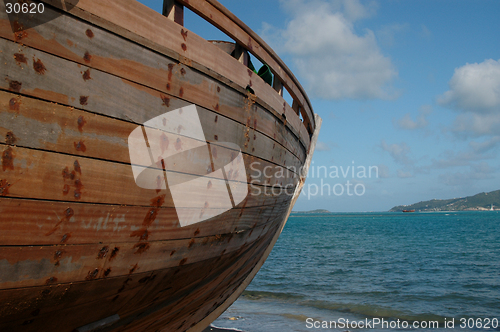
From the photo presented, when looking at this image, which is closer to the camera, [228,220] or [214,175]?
[214,175]

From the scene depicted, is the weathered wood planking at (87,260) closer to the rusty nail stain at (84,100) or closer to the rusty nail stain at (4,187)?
the rusty nail stain at (4,187)

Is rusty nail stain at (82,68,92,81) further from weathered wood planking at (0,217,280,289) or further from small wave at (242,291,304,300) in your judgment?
small wave at (242,291,304,300)

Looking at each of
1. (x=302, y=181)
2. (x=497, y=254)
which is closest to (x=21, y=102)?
(x=302, y=181)

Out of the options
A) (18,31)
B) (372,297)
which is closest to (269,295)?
(372,297)

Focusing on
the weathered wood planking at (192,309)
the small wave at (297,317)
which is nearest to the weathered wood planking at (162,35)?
the weathered wood planking at (192,309)

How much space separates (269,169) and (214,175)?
919mm

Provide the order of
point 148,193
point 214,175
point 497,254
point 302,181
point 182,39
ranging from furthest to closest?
point 497,254 < point 302,181 < point 214,175 < point 182,39 < point 148,193

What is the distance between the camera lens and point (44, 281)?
1576 mm

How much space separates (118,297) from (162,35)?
63.8 inches

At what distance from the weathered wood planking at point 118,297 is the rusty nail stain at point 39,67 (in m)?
1.01

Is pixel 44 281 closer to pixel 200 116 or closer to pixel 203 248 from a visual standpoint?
pixel 203 248

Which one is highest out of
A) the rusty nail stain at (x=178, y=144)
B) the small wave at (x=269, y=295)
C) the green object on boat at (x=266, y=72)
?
the green object on boat at (x=266, y=72)

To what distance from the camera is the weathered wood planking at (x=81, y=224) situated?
4.69 feet

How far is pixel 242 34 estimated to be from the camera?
273 centimetres
